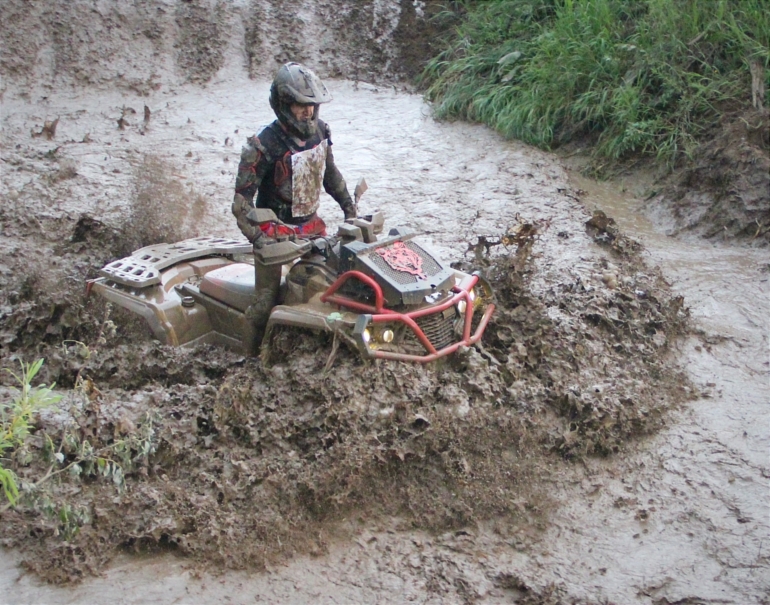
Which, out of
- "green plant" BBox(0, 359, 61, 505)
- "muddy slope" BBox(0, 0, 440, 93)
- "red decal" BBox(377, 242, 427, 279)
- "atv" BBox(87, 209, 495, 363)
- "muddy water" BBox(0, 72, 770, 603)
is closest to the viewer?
"green plant" BBox(0, 359, 61, 505)

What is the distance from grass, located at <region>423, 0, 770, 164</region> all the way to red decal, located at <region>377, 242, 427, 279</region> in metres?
4.25

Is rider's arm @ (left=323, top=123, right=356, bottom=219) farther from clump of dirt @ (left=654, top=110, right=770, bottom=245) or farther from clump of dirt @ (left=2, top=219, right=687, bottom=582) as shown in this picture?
clump of dirt @ (left=654, top=110, right=770, bottom=245)

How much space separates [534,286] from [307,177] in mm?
2000

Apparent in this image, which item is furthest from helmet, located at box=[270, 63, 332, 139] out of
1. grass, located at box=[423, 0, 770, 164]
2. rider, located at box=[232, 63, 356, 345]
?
grass, located at box=[423, 0, 770, 164]

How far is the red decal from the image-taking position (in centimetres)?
440

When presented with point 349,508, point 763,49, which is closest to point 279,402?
point 349,508

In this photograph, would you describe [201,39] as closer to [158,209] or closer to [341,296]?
[158,209]

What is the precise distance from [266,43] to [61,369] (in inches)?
272

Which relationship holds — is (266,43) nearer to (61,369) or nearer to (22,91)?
(22,91)

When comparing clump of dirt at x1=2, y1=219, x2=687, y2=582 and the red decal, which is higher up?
the red decal

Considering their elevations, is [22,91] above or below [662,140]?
below

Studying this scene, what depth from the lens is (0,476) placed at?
140 inches

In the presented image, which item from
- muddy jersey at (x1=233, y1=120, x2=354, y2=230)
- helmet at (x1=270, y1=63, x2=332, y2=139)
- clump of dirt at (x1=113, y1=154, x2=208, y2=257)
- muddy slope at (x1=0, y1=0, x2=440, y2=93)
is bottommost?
clump of dirt at (x1=113, y1=154, x2=208, y2=257)

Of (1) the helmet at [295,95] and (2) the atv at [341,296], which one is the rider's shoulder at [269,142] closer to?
(1) the helmet at [295,95]
